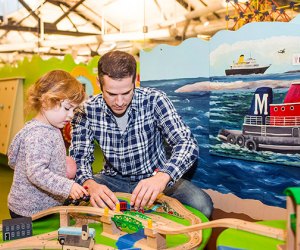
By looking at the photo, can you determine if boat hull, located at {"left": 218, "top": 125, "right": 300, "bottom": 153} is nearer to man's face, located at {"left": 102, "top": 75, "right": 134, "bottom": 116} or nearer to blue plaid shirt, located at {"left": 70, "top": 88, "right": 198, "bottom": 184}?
blue plaid shirt, located at {"left": 70, "top": 88, "right": 198, "bottom": 184}

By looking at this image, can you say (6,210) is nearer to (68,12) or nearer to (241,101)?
(68,12)

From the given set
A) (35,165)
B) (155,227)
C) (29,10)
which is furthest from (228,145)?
(29,10)

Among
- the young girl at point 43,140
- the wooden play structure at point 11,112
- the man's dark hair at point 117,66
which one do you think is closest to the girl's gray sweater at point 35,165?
the young girl at point 43,140

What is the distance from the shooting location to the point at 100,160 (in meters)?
1.84

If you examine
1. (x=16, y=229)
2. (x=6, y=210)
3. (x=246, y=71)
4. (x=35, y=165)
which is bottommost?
(x=6, y=210)

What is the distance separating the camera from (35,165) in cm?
108

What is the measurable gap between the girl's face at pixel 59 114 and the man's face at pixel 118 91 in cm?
11

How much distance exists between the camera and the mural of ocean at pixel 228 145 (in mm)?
1256

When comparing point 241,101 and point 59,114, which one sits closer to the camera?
point 59,114

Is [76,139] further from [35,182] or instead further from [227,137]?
[227,137]

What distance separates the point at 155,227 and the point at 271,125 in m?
0.54

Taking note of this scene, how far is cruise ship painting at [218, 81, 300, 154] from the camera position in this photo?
120cm

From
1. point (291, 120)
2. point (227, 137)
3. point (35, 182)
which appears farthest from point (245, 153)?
point (35, 182)

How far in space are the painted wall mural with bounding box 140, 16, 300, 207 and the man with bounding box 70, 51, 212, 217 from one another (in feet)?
0.53
